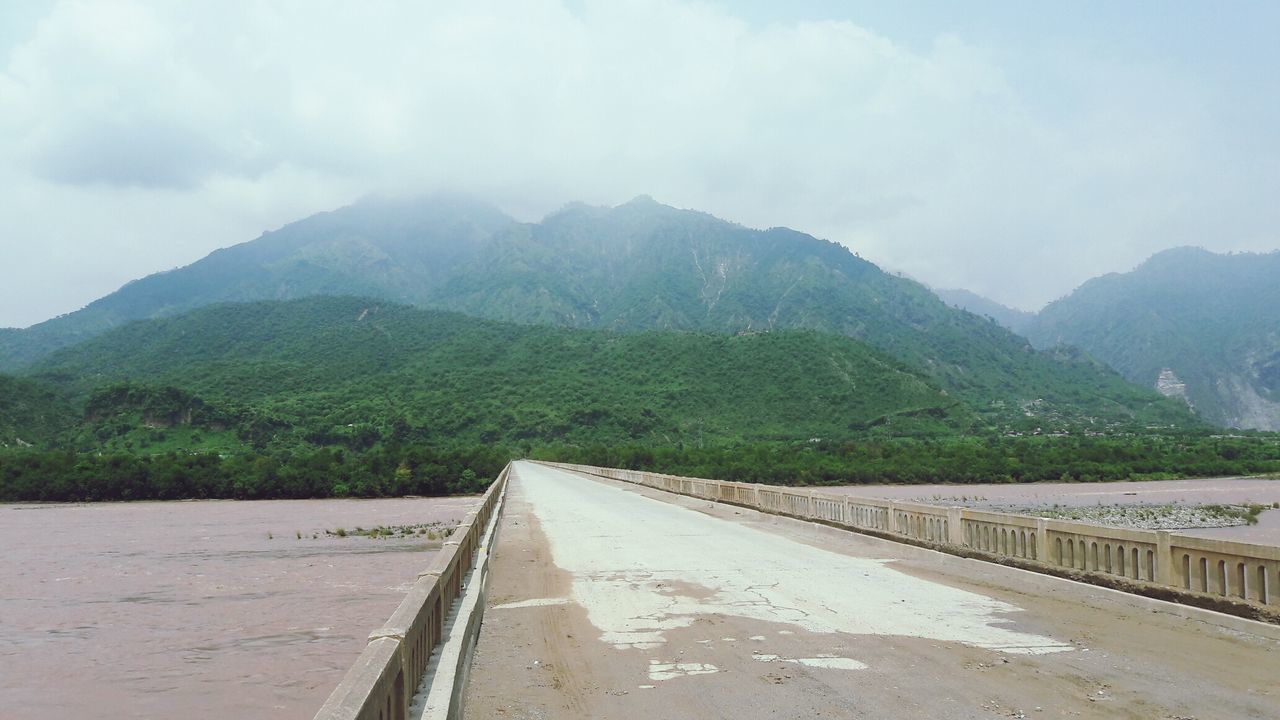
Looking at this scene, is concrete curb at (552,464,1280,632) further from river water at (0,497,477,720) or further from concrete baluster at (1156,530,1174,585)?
river water at (0,497,477,720)

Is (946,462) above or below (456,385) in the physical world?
below

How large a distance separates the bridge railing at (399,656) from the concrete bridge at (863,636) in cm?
3

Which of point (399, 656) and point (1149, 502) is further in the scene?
point (1149, 502)

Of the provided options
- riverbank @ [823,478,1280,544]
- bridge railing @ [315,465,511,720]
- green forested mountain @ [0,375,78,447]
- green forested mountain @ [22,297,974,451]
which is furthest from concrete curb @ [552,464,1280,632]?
green forested mountain @ [0,375,78,447]

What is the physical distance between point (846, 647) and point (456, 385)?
123286 mm

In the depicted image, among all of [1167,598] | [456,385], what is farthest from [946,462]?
[456,385]

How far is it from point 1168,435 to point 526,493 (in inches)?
4259

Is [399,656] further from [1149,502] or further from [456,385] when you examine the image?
[456,385]

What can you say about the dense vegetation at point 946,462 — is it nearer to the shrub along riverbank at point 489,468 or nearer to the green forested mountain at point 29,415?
the shrub along riverbank at point 489,468

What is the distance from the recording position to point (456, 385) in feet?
420

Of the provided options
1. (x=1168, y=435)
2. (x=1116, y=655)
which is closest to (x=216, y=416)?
(x=1116, y=655)

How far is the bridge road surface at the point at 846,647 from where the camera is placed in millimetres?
6152

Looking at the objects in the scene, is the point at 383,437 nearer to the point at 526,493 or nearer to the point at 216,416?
the point at 216,416

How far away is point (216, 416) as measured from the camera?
91.8 meters
